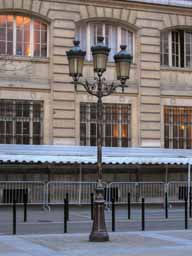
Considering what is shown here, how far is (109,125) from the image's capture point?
30.8m

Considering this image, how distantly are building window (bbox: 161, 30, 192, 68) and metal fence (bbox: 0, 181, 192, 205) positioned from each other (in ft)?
24.2

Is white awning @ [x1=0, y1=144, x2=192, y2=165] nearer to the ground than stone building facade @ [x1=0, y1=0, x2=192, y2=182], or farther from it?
nearer to the ground

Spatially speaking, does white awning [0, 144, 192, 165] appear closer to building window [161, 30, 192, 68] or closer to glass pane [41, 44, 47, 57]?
glass pane [41, 44, 47, 57]

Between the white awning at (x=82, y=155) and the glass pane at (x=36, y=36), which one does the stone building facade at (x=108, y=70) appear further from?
the white awning at (x=82, y=155)

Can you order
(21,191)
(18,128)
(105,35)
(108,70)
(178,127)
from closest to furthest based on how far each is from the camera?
(21,191)
(18,128)
(108,70)
(105,35)
(178,127)

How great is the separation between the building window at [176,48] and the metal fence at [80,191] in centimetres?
737

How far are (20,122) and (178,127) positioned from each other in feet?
27.6

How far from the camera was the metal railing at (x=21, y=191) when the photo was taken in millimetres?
25795

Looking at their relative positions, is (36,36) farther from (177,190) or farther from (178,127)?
(177,190)

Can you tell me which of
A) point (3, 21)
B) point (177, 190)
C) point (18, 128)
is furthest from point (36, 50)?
point (177, 190)

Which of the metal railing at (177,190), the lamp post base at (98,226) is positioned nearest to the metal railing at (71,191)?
the metal railing at (177,190)

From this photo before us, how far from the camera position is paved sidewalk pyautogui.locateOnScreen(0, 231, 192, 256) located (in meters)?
13.5

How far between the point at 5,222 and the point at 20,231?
2.59m

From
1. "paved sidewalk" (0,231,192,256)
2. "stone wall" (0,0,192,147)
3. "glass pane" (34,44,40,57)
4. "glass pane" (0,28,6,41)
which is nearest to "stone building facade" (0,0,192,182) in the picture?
"stone wall" (0,0,192,147)
